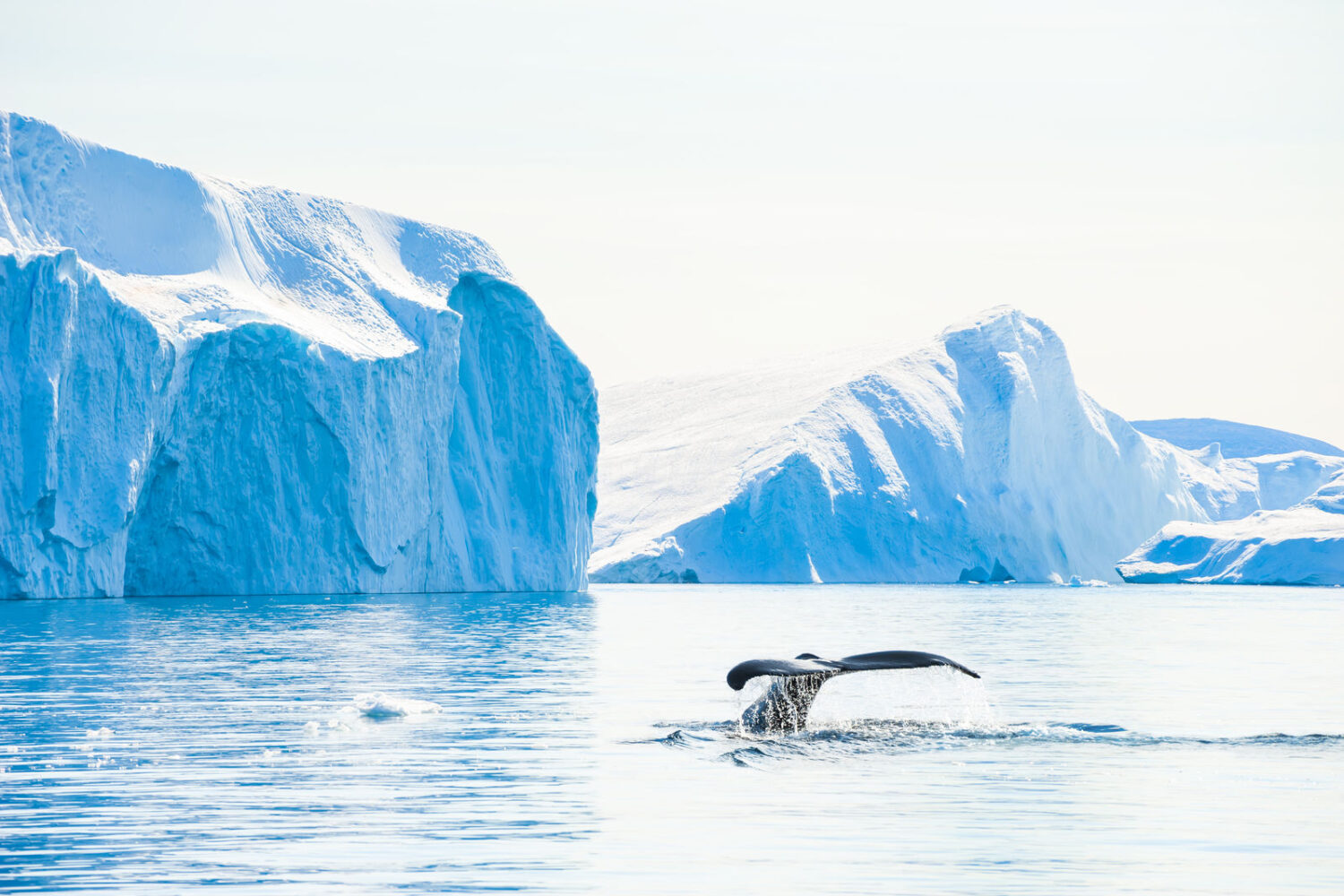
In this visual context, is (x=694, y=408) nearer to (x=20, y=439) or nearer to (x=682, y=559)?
(x=682, y=559)

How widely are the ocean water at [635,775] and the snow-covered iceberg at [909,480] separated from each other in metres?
65.7

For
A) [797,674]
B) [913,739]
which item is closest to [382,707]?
[797,674]

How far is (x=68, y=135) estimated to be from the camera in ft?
177

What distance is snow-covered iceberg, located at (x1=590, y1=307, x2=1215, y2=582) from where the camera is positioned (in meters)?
94.1

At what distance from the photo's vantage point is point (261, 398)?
171 feet

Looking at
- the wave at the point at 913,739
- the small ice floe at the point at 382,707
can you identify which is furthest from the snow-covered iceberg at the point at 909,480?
the wave at the point at 913,739

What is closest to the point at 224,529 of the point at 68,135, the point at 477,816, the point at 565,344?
the point at 68,135

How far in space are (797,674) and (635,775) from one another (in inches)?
66.7

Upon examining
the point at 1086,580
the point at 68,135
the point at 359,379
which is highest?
the point at 68,135

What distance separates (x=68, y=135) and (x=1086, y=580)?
236 feet

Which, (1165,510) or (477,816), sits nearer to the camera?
(477,816)

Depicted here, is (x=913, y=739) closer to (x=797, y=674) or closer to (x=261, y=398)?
(x=797, y=674)

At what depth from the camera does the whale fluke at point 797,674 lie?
43.4 ft

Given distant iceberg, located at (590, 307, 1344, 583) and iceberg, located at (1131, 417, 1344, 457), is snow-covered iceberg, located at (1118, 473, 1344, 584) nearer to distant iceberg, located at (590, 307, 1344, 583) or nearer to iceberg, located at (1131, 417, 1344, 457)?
distant iceberg, located at (590, 307, 1344, 583)
